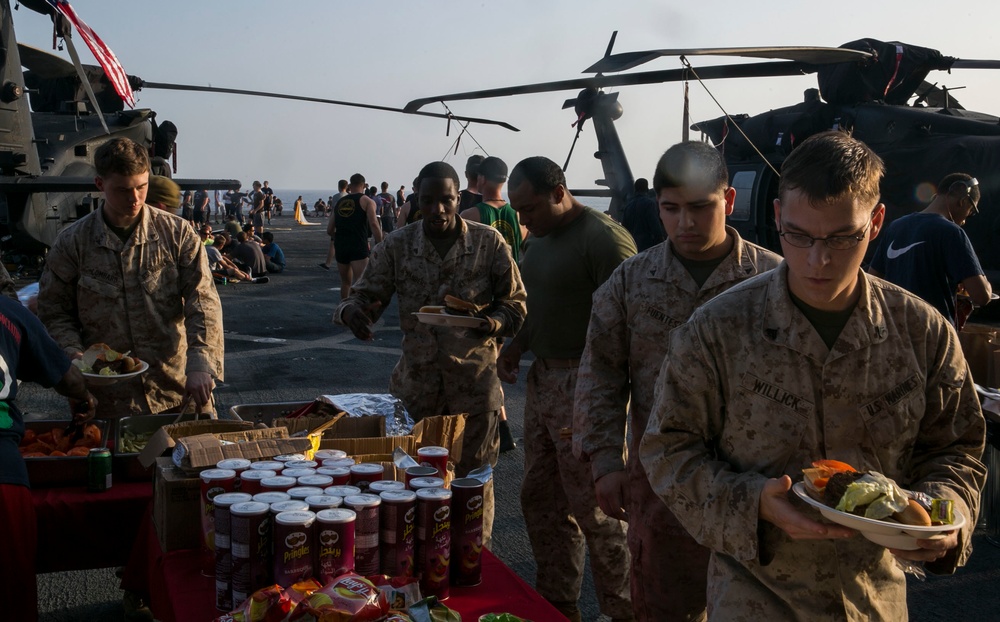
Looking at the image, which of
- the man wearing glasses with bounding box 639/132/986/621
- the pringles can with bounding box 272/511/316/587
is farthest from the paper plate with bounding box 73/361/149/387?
the man wearing glasses with bounding box 639/132/986/621

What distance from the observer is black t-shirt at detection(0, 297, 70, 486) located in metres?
3.31

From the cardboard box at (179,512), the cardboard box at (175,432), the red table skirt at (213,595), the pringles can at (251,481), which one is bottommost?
the red table skirt at (213,595)

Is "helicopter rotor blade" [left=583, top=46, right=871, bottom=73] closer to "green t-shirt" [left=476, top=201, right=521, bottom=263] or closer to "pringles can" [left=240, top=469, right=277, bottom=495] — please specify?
"green t-shirt" [left=476, top=201, right=521, bottom=263]

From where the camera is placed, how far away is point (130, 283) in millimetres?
4582

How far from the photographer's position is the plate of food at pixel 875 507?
74.0 inches

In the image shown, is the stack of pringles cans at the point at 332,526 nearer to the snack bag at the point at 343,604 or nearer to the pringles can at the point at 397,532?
the pringles can at the point at 397,532

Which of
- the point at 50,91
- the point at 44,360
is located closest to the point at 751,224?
the point at 44,360

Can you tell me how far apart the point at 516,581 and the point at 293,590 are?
0.77 m

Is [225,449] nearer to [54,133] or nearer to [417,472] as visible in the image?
[417,472]

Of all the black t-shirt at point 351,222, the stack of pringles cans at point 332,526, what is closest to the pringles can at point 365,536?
the stack of pringles cans at point 332,526

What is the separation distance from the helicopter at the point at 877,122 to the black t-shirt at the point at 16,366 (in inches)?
299

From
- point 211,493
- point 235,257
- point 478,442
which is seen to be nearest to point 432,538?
point 211,493

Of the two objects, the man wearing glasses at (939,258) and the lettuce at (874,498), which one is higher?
the man wearing glasses at (939,258)

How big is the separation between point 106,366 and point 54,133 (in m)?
13.7
